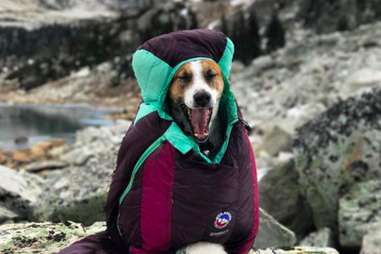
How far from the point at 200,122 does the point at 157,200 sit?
57cm

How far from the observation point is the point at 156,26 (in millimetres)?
102688

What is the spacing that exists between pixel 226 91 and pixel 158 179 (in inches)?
29.0

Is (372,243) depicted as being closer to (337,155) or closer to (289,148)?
(337,155)

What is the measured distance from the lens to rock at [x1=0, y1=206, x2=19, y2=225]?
24.7 feet

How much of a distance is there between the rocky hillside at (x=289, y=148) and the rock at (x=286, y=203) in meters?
0.01

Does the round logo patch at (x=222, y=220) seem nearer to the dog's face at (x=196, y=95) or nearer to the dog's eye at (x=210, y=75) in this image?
the dog's face at (x=196, y=95)

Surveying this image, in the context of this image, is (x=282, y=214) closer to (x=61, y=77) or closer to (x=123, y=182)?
(x=123, y=182)

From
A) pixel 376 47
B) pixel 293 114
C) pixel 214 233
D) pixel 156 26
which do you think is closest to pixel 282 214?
pixel 214 233

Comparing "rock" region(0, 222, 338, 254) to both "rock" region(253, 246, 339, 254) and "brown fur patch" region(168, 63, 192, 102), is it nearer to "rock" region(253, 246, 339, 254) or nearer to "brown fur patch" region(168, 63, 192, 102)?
"rock" region(253, 246, 339, 254)

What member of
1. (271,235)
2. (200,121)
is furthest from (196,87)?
(271,235)

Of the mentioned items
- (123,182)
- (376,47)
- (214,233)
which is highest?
(123,182)

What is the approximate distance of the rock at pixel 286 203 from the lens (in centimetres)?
912

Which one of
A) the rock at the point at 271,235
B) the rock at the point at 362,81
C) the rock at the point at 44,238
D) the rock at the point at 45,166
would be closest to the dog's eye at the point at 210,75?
the rock at the point at 44,238

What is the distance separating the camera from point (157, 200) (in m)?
4.21
